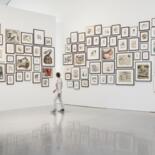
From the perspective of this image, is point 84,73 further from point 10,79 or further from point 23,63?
point 10,79

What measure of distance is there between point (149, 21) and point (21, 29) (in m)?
5.97

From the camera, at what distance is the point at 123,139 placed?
319 inches

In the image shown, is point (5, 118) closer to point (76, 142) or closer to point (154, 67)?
point (76, 142)

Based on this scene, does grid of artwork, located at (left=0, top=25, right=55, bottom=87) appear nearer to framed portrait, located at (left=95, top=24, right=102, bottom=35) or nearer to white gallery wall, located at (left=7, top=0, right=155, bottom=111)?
white gallery wall, located at (left=7, top=0, right=155, bottom=111)

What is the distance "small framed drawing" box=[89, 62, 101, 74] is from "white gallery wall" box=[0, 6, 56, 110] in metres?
2.30

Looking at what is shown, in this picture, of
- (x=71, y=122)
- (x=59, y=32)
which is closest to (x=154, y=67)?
(x=71, y=122)

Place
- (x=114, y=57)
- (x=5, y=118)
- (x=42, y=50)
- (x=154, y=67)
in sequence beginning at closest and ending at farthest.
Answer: (x=5, y=118) → (x=154, y=67) → (x=114, y=57) → (x=42, y=50)

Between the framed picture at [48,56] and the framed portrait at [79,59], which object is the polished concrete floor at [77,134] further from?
the framed picture at [48,56]

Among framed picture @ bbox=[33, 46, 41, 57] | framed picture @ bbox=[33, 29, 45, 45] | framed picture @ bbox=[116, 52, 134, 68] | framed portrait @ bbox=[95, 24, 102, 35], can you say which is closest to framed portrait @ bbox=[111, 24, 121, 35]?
framed portrait @ bbox=[95, 24, 102, 35]

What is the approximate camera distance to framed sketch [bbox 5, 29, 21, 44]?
1480cm

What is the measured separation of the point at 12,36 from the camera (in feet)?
49.1

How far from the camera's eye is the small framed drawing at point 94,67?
51.5ft

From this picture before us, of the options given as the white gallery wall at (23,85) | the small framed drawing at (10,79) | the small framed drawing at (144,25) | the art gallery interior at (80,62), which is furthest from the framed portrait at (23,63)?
the small framed drawing at (144,25)

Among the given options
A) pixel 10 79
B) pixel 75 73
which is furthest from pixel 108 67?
pixel 10 79
